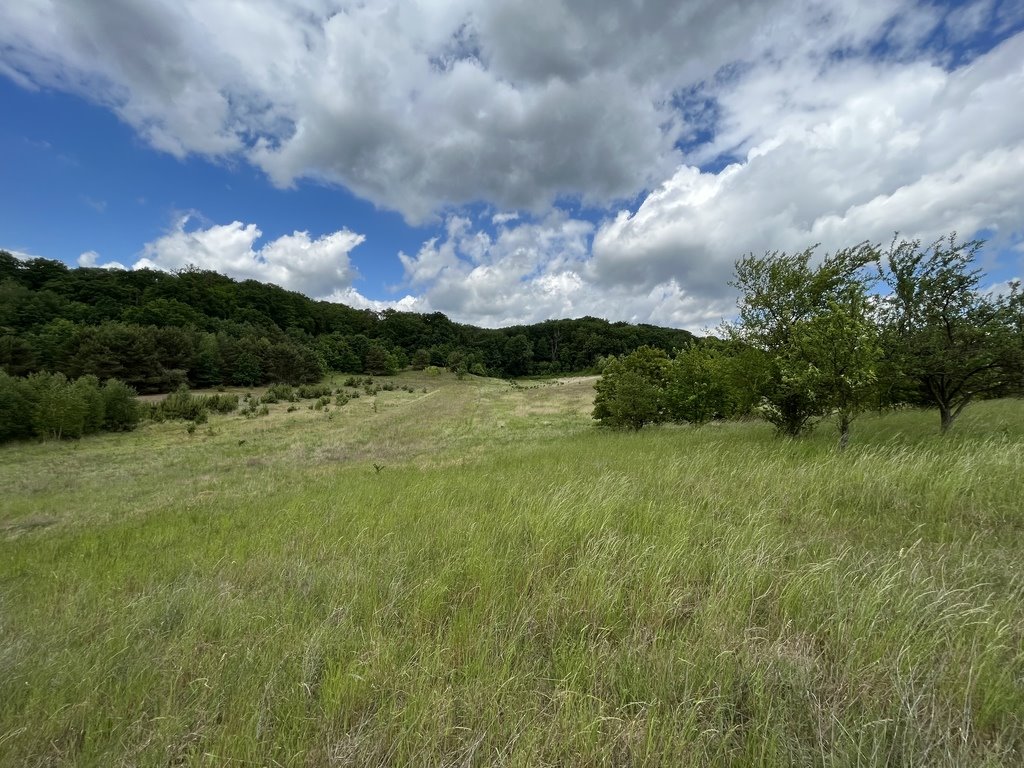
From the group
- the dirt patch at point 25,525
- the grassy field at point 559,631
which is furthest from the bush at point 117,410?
the grassy field at point 559,631

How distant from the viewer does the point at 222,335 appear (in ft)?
262

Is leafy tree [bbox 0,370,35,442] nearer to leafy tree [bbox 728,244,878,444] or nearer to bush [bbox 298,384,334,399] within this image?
bush [bbox 298,384,334,399]

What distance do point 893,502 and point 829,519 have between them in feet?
4.47

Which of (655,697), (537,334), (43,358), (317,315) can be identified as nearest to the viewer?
(655,697)

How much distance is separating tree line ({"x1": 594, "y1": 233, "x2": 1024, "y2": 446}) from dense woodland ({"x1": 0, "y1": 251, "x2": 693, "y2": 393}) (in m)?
11.4

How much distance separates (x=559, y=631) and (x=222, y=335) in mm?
97147

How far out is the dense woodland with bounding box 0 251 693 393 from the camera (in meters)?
61.7

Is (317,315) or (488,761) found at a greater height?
(317,315)

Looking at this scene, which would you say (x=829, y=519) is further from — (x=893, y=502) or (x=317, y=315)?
(x=317, y=315)

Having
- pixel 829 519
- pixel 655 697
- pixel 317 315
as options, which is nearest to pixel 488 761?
pixel 655 697

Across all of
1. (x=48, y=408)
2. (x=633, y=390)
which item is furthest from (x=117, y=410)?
(x=633, y=390)

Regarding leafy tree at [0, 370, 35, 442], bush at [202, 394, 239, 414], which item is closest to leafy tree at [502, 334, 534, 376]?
bush at [202, 394, 239, 414]

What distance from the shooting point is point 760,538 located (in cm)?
446

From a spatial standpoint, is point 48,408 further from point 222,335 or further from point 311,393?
point 222,335
